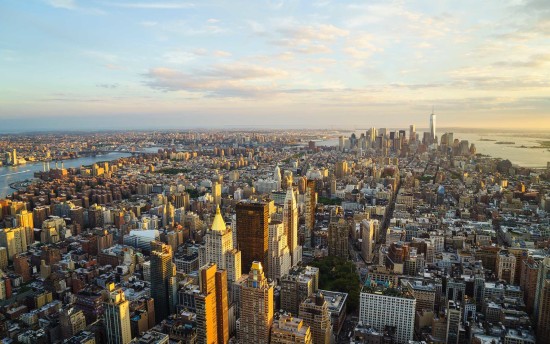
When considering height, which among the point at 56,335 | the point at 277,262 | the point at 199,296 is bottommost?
the point at 56,335

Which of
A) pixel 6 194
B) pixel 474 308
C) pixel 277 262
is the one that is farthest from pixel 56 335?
pixel 6 194

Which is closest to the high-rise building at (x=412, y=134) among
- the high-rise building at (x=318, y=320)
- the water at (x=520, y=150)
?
the water at (x=520, y=150)

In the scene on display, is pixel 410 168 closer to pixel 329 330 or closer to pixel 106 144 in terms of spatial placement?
pixel 329 330

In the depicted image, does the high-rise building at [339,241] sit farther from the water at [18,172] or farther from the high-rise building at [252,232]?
the water at [18,172]

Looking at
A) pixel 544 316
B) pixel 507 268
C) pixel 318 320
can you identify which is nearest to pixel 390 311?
pixel 318 320

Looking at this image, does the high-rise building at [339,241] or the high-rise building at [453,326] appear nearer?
the high-rise building at [453,326]
